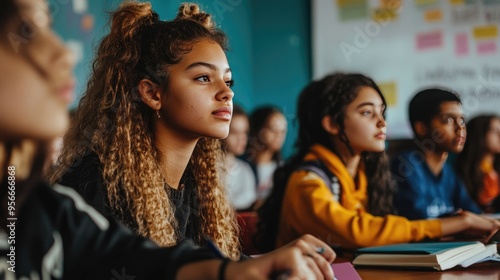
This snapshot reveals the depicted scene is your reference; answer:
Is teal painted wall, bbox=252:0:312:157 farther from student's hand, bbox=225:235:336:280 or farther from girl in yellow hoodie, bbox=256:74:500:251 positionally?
student's hand, bbox=225:235:336:280

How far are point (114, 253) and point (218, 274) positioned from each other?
115mm

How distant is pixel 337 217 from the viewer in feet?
4.92

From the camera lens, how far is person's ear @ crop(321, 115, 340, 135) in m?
1.79

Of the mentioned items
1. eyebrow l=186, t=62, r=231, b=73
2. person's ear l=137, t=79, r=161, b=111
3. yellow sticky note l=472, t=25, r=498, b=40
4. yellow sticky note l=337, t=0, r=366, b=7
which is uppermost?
yellow sticky note l=337, t=0, r=366, b=7

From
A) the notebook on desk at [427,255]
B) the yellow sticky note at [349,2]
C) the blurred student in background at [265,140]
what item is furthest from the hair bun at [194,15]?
the yellow sticky note at [349,2]

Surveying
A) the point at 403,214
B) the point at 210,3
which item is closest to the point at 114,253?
the point at 403,214

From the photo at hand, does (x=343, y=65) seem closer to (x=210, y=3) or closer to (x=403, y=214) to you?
(x=210, y=3)

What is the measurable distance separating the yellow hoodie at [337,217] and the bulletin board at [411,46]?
1.96 metres

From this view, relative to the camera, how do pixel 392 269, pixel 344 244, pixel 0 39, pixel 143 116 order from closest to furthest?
1. pixel 0 39
2. pixel 392 269
3. pixel 143 116
4. pixel 344 244

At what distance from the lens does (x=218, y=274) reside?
624mm

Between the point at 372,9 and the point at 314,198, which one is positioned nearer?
the point at 314,198

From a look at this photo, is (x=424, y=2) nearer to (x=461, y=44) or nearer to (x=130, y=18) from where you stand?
(x=461, y=44)

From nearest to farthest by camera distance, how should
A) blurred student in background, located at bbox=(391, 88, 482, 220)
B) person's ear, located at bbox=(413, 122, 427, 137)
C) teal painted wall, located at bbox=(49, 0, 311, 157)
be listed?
blurred student in background, located at bbox=(391, 88, 482, 220), person's ear, located at bbox=(413, 122, 427, 137), teal painted wall, located at bbox=(49, 0, 311, 157)

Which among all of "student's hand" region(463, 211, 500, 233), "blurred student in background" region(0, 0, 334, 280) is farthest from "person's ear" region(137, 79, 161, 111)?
"student's hand" region(463, 211, 500, 233)
